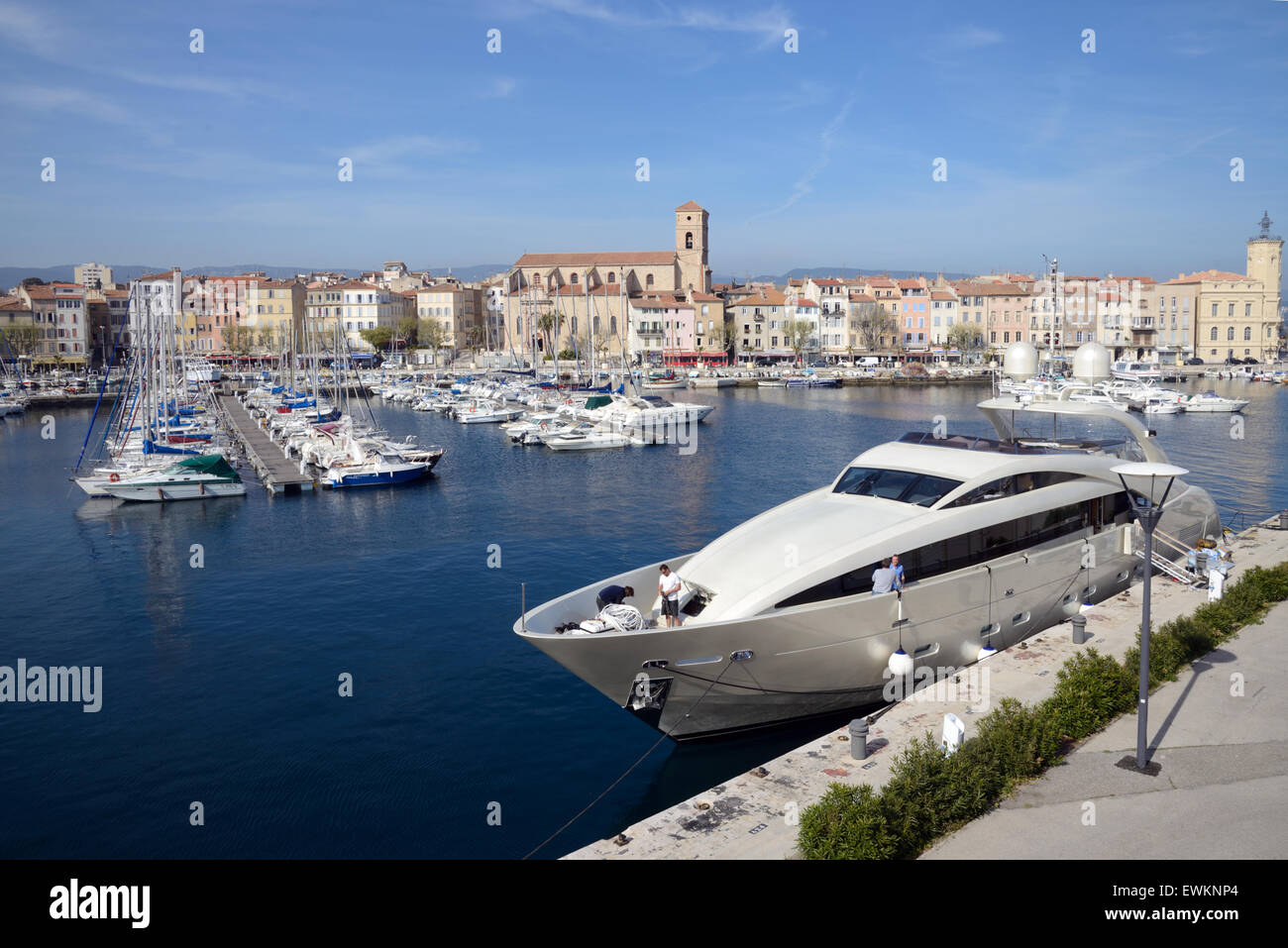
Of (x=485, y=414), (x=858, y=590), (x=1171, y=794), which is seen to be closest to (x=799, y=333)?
(x=485, y=414)

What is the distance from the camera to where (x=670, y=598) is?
12.8 metres

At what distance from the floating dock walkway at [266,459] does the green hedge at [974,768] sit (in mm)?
30829

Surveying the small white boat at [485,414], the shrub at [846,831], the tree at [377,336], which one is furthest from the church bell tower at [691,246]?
the shrub at [846,831]

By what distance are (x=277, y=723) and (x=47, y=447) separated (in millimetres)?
45468

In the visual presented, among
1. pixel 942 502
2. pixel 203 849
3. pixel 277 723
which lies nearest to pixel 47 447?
pixel 277 723

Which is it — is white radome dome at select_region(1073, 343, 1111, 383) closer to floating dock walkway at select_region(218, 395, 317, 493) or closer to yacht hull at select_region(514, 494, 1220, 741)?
yacht hull at select_region(514, 494, 1220, 741)

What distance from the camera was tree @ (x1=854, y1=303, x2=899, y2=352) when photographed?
4291 inches

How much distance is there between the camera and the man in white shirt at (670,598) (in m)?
12.7

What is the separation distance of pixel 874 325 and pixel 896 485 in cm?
9897

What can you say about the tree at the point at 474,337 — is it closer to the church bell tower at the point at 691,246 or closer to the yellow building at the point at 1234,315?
the church bell tower at the point at 691,246

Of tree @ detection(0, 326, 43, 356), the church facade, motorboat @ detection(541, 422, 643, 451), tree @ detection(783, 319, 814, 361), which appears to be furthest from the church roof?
motorboat @ detection(541, 422, 643, 451)

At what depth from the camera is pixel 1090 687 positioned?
1056 cm
